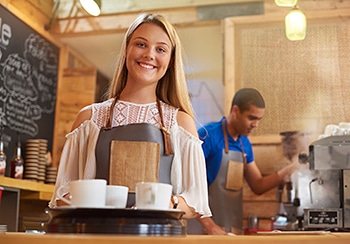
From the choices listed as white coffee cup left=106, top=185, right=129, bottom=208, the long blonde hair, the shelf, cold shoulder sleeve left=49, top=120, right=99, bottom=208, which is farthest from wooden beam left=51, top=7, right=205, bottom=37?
white coffee cup left=106, top=185, right=129, bottom=208

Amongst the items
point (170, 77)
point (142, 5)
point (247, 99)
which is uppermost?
point (142, 5)

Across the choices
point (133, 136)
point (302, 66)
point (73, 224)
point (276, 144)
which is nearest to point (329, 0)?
point (302, 66)

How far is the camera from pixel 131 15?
15.4 feet

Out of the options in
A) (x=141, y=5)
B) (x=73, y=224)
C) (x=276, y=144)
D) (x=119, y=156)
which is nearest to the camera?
(x=73, y=224)

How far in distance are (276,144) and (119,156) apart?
2388 millimetres

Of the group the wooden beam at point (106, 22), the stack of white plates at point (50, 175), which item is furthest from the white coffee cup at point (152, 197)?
the wooden beam at point (106, 22)

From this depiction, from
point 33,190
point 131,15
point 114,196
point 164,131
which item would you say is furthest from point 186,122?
point 131,15

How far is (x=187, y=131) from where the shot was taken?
1817 mm

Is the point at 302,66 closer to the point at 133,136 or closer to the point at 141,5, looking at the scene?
the point at 141,5

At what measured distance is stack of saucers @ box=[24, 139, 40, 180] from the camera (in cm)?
423

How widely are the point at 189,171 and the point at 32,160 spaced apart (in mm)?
2848

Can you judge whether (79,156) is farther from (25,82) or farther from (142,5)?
(142,5)

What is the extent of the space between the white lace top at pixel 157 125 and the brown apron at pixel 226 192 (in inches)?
70.5

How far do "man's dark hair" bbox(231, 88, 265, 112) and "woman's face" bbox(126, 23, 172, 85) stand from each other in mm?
1774
